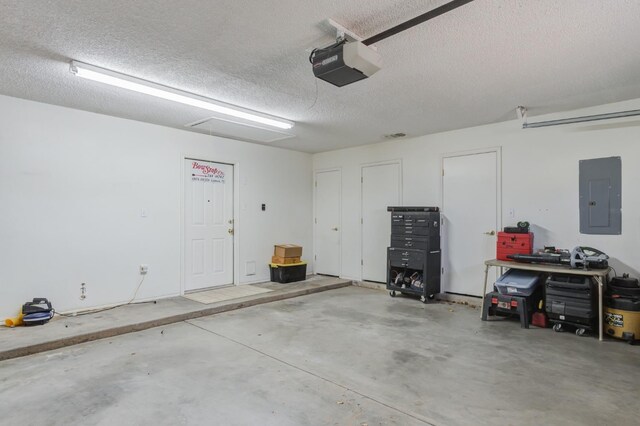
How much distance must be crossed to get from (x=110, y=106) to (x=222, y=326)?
2964 millimetres

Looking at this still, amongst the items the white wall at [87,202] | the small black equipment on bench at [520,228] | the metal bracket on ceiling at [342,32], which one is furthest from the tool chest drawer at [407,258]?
the metal bracket on ceiling at [342,32]

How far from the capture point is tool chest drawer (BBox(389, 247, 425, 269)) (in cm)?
527

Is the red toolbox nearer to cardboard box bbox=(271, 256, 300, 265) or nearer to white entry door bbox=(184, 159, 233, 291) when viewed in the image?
cardboard box bbox=(271, 256, 300, 265)

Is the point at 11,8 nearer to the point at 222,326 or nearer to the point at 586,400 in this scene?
the point at 222,326

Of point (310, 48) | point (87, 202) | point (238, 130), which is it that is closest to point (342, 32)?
point (310, 48)

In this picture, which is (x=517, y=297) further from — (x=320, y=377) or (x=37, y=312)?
(x=37, y=312)

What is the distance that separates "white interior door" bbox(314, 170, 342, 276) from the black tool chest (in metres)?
1.53

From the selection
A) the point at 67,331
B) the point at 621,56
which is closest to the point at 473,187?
the point at 621,56

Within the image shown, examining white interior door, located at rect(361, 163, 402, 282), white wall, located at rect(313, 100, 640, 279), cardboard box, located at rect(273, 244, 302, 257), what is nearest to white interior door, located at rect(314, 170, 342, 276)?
white interior door, located at rect(361, 163, 402, 282)

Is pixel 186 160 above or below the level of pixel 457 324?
above

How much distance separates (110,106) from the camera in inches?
167

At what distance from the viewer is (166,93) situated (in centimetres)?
368

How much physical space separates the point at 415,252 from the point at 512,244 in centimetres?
132

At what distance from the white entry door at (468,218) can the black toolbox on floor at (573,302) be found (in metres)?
1.18
